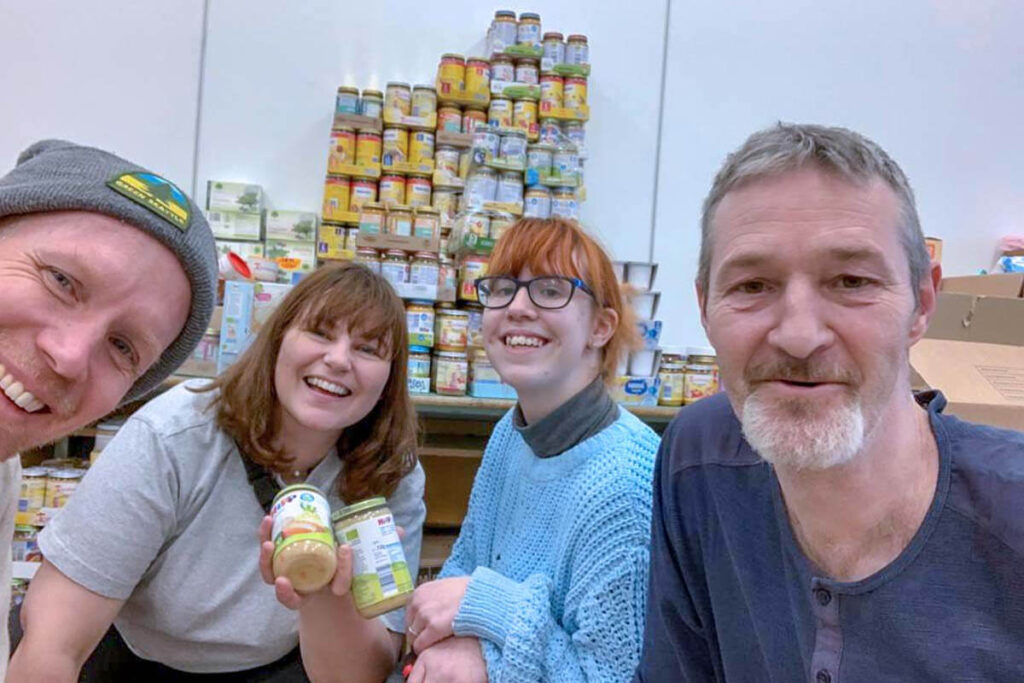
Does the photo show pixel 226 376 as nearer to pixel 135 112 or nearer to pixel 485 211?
pixel 485 211

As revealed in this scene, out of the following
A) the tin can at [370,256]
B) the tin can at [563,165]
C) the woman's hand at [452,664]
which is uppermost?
the tin can at [563,165]

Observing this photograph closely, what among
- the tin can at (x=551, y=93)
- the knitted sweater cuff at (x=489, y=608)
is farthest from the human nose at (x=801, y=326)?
the tin can at (x=551, y=93)

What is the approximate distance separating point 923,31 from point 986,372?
3.18m

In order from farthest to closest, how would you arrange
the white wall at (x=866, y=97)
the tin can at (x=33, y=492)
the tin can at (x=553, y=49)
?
the white wall at (x=866, y=97), the tin can at (x=553, y=49), the tin can at (x=33, y=492)

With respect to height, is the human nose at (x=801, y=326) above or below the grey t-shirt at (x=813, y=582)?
above

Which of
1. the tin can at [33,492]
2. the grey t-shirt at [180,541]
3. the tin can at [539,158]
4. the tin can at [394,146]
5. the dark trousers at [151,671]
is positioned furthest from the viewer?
the tin can at [394,146]

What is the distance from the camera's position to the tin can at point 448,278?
2693 millimetres

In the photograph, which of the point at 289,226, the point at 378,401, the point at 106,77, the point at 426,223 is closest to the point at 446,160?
the point at 426,223

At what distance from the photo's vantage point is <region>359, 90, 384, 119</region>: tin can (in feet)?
10.9

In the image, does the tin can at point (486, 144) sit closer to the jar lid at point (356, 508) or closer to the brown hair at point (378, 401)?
the brown hair at point (378, 401)

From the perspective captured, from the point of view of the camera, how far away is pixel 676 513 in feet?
3.60

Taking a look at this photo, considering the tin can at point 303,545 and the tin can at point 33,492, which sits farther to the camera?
the tin can at point 33,492

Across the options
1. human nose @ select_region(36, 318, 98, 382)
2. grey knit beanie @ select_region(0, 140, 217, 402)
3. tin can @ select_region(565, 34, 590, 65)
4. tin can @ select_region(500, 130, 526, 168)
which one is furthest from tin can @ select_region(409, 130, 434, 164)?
human nose @ select_region(36, 318, 98, 382)

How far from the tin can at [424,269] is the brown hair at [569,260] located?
1034 mm
